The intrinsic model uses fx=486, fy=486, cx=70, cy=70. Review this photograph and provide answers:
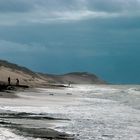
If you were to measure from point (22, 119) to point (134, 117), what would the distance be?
8.17m

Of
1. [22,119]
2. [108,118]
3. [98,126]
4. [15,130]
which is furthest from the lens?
[108,118]

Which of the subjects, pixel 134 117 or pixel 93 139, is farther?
pixel 134 117

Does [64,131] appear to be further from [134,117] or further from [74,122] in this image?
[134,117]

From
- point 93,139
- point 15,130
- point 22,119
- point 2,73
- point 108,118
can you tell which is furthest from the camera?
point 2,73

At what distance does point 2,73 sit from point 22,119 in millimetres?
86940

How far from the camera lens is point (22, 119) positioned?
28453 mm

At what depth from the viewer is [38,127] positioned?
24.6 metres

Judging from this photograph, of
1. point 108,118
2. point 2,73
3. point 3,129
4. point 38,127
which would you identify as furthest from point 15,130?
point 2,73

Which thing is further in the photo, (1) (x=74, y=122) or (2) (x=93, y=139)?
(1) (x=74, y=122)

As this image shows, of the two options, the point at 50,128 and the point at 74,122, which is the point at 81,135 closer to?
the point at 50,128

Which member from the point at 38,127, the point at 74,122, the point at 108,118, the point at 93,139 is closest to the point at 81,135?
the point at 93,139

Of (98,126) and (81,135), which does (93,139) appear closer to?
(81,135)

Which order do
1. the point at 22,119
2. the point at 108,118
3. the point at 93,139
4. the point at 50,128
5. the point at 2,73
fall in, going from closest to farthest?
the point at 93,139, the point at 50,128, the point at 22,119, the point at 108,118, the point at 2,73

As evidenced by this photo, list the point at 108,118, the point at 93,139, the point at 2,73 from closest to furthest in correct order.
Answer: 1. the point at 93,139
2. the point at 108,118
3. the point at 2,73
